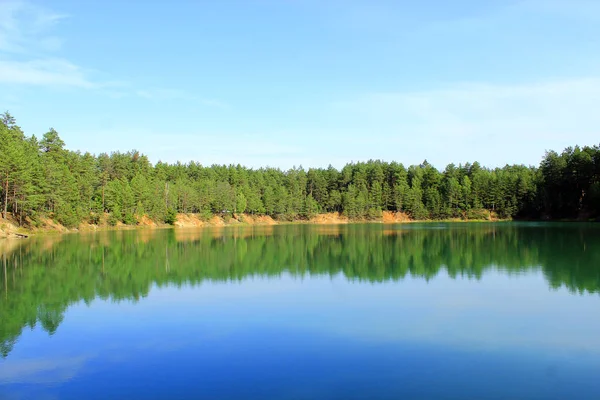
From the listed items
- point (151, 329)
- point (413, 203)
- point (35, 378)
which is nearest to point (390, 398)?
point (35, 378)

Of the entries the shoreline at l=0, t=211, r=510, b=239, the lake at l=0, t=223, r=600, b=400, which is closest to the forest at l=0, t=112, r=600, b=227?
the shoreline at l=0, t=211, r=510, b=239

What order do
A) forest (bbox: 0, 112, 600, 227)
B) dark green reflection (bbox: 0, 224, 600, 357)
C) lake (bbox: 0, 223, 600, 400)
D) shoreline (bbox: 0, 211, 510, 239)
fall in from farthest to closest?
forest (bbox: 0, 112, 600, 227) < shoreline (bbox: 0, 211, 510, 239) < dark green reflection (bbox: 0, 224, 600, 357) < lake (bbox: 0, 223, 600, 400)

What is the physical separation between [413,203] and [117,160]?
2607 inches

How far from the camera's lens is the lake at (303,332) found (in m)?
9.24

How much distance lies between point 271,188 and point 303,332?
10543 centimetres

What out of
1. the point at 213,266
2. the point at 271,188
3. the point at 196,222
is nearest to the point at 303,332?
the point at 213,266

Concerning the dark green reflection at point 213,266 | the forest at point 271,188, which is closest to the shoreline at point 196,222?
the forest at point 271,188

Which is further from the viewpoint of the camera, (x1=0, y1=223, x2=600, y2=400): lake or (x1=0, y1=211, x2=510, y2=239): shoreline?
(x1=0, y1=211, x2=510, y2=239): shoreline

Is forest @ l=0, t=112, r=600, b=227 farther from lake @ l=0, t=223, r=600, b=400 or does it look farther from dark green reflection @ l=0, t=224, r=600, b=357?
lake @ l=0, t=223, r=600, b=400

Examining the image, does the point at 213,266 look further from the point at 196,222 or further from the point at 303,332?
the point at 196,222

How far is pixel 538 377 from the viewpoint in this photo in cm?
946

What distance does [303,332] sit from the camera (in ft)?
43.2

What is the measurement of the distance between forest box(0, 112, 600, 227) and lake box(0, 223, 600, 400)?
40685 mm

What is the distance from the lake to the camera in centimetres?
924
